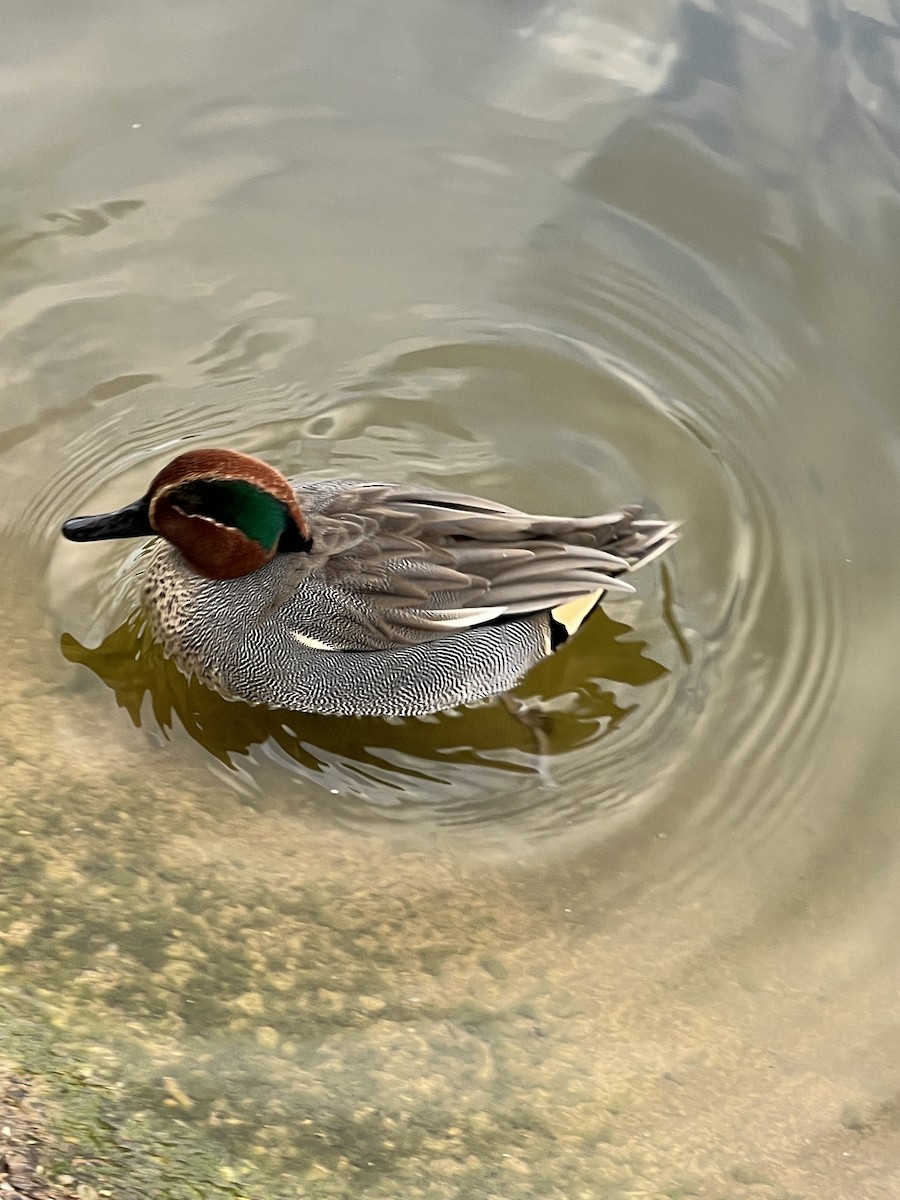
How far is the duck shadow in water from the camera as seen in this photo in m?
4.03

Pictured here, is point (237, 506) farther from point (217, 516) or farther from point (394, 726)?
point (394, 726)

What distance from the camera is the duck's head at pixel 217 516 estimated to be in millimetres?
3854

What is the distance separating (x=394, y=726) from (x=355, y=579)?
0.60m

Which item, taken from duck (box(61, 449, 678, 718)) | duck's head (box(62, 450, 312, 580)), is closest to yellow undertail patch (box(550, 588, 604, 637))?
duck (box(61, 449, 678, 718))

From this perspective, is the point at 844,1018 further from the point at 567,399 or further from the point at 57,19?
the point at 57,19

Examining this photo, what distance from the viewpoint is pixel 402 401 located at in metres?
5.02

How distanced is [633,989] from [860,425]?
2644 millimetres

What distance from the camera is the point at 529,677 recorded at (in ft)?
14.6

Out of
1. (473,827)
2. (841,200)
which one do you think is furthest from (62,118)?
(473,827)

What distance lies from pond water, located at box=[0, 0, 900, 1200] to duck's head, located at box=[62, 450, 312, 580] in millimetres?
443

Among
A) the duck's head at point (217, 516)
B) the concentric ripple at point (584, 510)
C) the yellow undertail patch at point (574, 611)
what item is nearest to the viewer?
the duck's head at point (217, 516)

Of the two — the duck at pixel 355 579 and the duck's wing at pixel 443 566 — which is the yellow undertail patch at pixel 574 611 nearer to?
the duck at pixel 355 579

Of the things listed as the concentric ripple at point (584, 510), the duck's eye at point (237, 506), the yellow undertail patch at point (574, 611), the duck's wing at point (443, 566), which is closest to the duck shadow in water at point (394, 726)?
the concentric ripple at point (584, 510)

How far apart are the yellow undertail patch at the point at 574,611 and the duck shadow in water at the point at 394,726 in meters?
0.24
